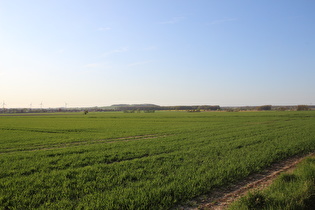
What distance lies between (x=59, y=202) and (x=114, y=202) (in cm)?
177

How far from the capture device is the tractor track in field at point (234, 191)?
6.95m

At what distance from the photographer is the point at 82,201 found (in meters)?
6.93

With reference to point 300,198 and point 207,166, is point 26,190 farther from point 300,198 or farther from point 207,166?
point 300,198

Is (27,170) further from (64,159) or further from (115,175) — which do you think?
(115,175)

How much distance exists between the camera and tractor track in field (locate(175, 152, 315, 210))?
22.8 feet

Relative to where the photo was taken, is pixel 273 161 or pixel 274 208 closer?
pixel 274 208

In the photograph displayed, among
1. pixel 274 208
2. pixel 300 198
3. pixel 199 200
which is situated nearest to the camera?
pixel 274 208

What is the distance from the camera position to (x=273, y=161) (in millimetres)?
12383

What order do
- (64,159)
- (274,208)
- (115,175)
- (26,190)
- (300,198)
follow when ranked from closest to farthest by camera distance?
(274,208)
(300,198)
(26,190)
(115,175)
(64,159)

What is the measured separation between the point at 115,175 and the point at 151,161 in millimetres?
2966

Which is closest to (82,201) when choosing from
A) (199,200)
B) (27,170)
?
(199,200)

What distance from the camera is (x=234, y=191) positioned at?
321 inches

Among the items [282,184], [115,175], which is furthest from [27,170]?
[282,184]

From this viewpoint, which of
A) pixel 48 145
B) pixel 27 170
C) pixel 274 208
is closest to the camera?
pixel 274 208
